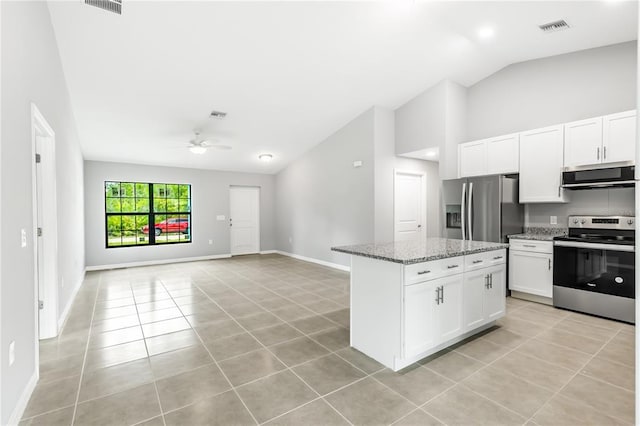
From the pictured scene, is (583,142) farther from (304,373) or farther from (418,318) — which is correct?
(304,373)

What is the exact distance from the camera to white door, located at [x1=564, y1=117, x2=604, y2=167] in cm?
380

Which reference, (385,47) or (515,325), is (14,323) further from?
(385,47)

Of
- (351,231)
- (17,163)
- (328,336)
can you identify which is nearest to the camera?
(17,163)

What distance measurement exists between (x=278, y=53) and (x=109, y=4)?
176cm

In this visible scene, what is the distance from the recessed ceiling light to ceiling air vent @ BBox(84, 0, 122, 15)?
397cm

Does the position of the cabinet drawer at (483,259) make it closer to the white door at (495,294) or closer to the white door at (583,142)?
the white door at (495,294)

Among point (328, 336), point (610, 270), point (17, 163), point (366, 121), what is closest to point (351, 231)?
point (366, 121)

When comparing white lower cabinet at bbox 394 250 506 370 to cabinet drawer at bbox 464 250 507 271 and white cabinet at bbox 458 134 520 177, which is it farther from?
white cabinet at bbox 458 134 520 177

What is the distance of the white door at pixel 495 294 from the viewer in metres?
3.11

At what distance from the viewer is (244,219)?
8742 mm

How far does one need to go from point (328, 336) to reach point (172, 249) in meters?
5.71

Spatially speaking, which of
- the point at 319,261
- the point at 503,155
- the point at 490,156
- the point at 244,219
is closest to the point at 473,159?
the point at 490,156

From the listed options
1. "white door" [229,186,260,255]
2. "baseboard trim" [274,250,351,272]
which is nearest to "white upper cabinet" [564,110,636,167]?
"baseboard trim" [274,250,351,272]

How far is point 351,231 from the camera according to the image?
623 centimetres
